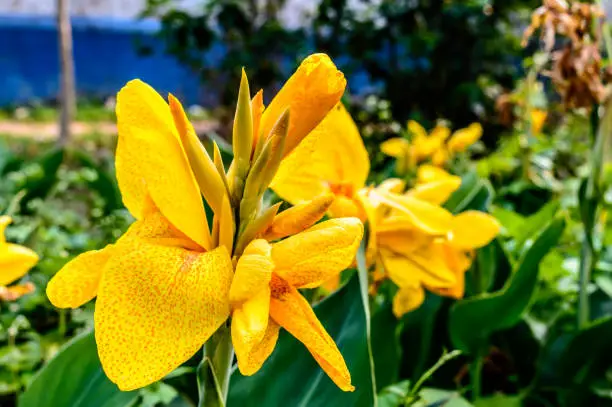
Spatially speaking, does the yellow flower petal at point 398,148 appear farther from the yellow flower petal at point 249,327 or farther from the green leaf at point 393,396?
the yellow flower petal at point 249,327

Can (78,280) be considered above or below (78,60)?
above

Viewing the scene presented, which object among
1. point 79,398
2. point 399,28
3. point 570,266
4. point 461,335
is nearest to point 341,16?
point 399,28

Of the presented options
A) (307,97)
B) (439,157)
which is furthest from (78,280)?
(439,157)

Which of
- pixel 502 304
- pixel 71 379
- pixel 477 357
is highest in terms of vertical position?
pixel 71 379

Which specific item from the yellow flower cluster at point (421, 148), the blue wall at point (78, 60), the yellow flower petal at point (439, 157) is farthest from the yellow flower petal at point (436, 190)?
the blue wall at point (78, 60)

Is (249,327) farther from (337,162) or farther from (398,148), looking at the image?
(398,148)

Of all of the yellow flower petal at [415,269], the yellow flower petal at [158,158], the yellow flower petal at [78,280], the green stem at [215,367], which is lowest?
the yellow flower petal at [415,269]

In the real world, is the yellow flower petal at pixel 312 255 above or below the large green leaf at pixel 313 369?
above

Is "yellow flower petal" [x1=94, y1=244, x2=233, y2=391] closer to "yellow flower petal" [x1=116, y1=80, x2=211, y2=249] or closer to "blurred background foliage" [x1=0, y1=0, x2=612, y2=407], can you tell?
"yellow flower petal" [x1=116, y1=80, x2=211, y2=249]
